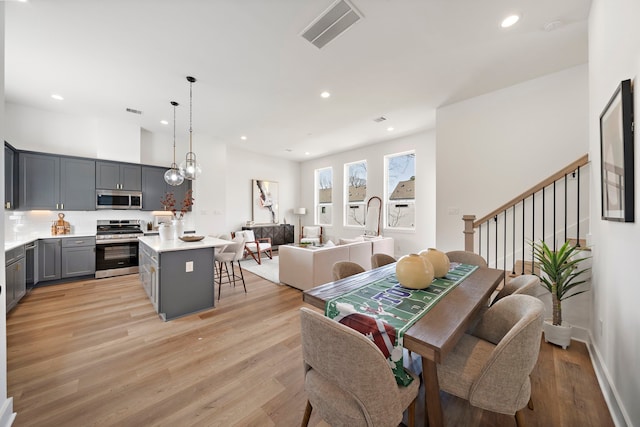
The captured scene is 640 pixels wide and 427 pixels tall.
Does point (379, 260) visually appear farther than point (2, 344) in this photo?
Yes

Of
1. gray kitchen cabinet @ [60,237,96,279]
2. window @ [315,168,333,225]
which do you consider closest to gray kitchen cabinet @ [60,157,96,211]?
gray kitchen cabinet @ [60,237,96,279]

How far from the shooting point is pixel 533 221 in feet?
10.3

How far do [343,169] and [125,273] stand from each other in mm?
5914

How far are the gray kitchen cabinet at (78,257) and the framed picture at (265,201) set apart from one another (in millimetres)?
3850

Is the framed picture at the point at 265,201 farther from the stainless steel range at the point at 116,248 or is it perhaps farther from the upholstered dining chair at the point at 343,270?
the upholstered dining chair at the point at 343,270

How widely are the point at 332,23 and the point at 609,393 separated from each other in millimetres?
3669

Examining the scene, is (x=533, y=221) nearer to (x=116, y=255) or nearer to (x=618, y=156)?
(x=618, y=156)

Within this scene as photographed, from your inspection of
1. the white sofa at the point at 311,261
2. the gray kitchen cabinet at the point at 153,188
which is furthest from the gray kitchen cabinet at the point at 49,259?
the white sofa at the point at 311,261

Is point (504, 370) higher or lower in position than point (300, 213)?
lower

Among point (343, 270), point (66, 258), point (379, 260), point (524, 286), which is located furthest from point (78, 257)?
point (524, 286)

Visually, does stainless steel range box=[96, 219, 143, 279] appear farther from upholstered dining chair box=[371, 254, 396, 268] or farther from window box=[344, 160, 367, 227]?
window box=[344, 160, 367, 227]

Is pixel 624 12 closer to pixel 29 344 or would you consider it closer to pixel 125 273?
pixel 29 344

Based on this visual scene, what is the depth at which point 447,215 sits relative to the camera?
4.25 m

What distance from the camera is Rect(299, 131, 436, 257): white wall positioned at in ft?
18.7
